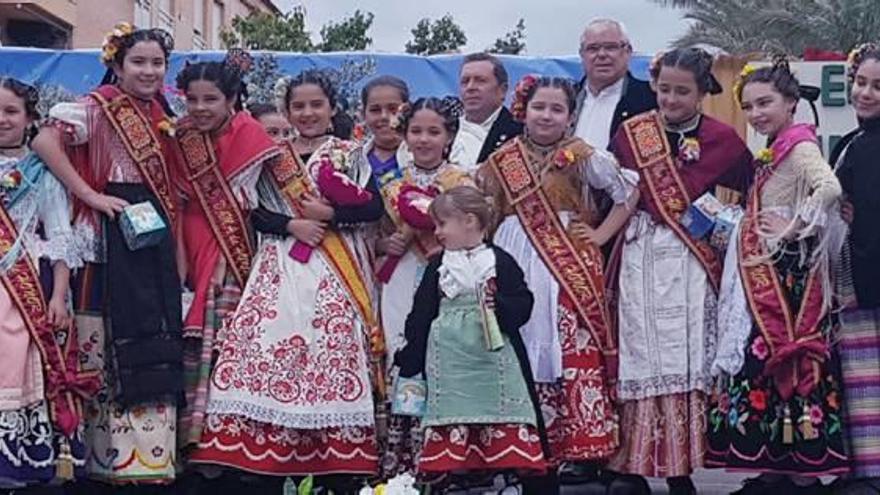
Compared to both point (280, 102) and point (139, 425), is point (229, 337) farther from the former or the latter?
point (280, 102)

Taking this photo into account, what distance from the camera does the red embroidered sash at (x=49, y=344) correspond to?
14.3ft

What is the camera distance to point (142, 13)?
A: 28.2 m

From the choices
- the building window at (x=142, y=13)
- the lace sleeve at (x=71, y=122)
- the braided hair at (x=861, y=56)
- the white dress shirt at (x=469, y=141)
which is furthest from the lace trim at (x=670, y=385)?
the building window at (x=142, y=13)

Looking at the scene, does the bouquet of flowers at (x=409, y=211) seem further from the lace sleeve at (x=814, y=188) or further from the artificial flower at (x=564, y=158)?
the lace sleeve at (x=814, y=188)

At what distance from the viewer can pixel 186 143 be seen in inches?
188

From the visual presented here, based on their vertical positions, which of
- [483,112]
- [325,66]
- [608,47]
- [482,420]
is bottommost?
[482,420]

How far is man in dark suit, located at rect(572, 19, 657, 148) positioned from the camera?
17.2 feet

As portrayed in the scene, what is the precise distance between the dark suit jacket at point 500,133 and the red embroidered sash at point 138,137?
1.28 m

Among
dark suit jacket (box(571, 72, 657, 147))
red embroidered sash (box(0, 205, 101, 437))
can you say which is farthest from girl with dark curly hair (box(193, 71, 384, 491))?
dark suit jacket (box(571, 72, 657, 147))

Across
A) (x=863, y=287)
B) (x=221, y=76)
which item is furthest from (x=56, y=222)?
(x=863, y=287)

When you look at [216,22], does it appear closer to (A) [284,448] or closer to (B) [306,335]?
(B) [306,335]

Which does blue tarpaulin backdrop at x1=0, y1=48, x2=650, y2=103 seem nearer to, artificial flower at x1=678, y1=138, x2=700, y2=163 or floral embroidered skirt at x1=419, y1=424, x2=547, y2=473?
artificial flower at x1=678, y1=138, x2=700, y2=163

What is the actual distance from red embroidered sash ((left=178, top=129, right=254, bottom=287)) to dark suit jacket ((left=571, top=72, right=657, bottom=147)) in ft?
4.79

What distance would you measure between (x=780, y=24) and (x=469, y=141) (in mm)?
17017
